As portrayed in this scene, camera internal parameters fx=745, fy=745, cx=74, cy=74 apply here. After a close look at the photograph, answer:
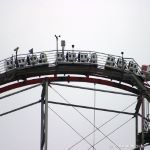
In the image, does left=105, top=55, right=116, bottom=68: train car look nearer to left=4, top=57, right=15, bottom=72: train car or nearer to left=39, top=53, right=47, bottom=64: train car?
left=39, top=53, right=47, bottom=64: train car

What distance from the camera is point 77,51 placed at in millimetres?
73312

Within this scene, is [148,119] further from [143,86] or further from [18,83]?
[18,83]

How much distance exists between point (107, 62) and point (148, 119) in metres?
7.03

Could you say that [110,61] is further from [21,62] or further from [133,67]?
[21,62]

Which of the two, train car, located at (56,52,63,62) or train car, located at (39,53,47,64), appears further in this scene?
train car, located at (56,52,63,62)

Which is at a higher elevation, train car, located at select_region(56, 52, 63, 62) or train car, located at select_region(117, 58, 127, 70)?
train car, located at select_region(56, 52, 63, 62)

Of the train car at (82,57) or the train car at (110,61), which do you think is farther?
the train car at (110,61)

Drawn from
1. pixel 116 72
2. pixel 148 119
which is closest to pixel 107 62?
pixel 116 72

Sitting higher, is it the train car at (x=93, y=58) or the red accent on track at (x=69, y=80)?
the train car at (x=93, y=58)

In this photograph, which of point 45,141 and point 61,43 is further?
point 61,43

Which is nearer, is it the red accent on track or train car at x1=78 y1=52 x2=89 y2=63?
train car at x1=78 y1=52 x2=89 y2=63

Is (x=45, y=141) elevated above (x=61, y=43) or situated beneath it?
situated beneath

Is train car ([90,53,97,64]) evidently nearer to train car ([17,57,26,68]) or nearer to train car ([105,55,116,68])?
train car ([105,55,116,68])

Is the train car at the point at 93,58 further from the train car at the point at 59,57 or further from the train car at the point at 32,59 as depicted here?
the train car at the point at 32,59
